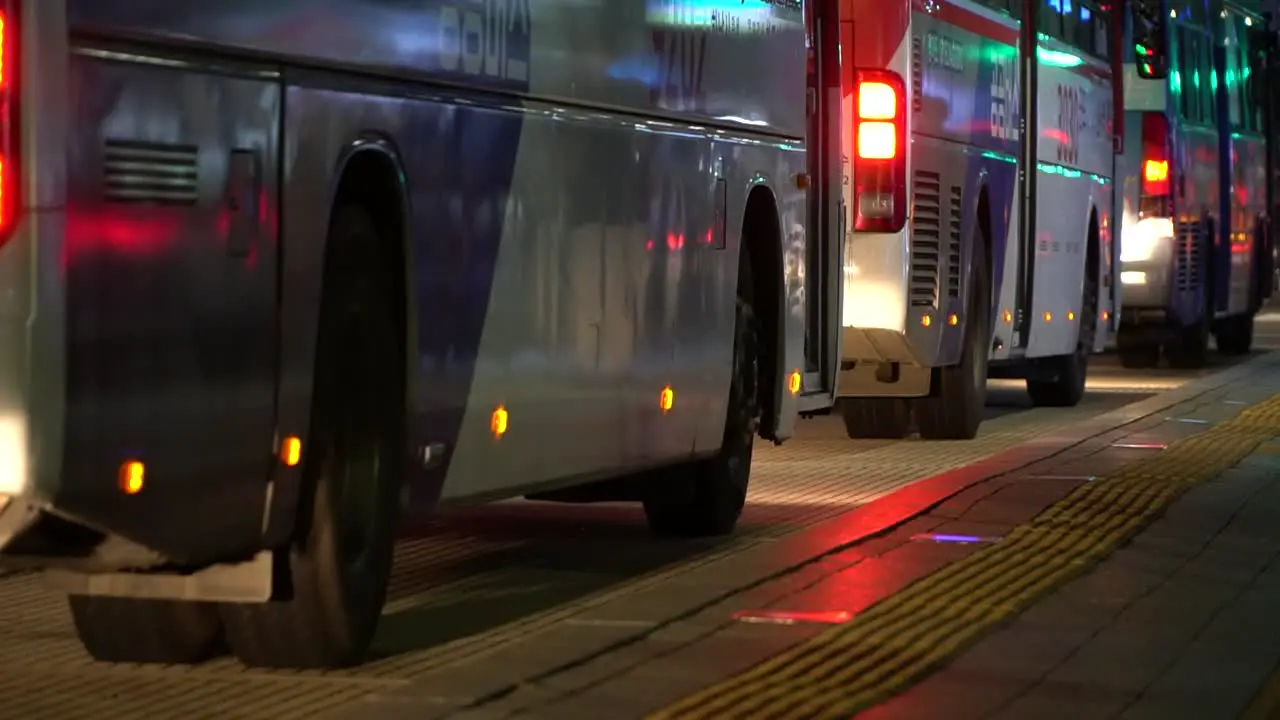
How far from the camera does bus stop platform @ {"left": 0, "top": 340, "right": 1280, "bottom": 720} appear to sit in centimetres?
829

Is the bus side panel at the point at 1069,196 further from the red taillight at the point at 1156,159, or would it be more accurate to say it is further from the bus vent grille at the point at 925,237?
the red taillight at the point at 1156,159

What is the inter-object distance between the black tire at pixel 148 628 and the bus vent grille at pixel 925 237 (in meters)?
9.14

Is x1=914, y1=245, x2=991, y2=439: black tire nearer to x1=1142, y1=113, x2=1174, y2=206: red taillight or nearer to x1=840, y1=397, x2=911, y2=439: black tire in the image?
x1=840, y1=397, x2=911, y2=439: black tire

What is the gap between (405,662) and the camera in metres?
8.95

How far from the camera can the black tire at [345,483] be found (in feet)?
27.7

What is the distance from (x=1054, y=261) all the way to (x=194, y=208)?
603 inches

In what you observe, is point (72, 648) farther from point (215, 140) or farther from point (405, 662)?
point (215, 140)

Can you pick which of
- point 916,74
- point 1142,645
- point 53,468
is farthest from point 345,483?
point 916,74

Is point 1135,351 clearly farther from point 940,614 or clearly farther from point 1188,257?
point 940,614

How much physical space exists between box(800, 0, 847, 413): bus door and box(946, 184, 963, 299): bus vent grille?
3919 mm

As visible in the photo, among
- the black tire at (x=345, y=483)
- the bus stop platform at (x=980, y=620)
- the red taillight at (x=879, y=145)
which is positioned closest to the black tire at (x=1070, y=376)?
the red taillight at (x=879, y=145)

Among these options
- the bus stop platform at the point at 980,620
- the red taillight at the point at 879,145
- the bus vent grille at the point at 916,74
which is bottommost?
the bus stop platform at the point at 980,620

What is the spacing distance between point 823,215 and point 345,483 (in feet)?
19.8

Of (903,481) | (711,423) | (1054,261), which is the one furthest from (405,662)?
(1054,261)
